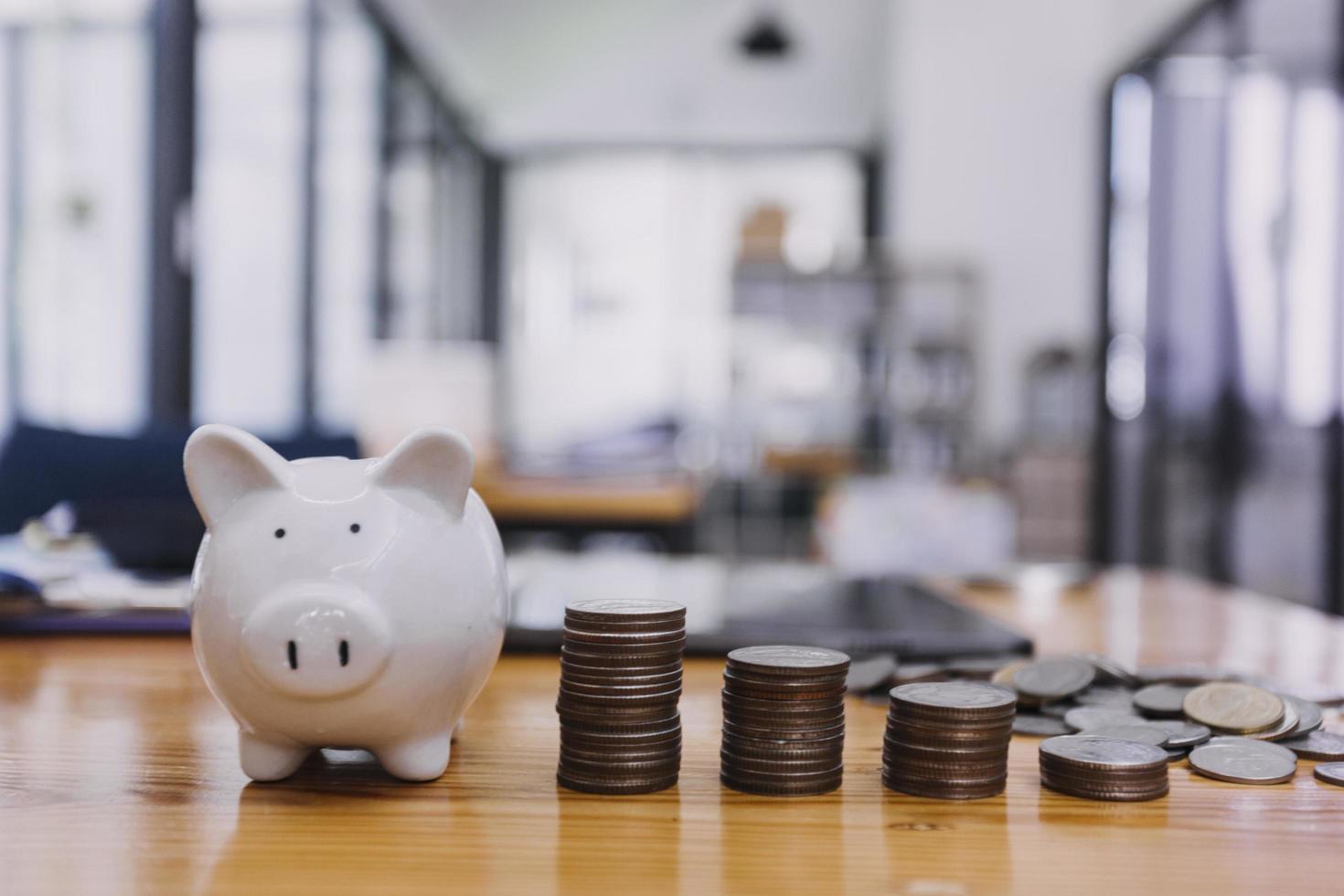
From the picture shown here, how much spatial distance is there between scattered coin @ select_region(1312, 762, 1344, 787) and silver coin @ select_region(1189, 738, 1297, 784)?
1 cm

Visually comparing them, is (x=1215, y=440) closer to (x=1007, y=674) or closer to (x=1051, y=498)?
(x=1051, y=498)

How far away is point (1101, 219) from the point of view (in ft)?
19.1

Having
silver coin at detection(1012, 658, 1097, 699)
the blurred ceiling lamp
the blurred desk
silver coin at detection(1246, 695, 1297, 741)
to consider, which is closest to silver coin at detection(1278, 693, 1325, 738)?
silver coin at detection(1246, 695, 1297, 741)

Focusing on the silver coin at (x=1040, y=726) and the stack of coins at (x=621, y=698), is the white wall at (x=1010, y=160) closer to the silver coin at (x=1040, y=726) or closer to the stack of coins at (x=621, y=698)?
the silver coin at (x=1040, y=726)

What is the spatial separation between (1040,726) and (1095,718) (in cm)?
3

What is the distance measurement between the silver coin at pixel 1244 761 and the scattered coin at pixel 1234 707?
0.02 metres

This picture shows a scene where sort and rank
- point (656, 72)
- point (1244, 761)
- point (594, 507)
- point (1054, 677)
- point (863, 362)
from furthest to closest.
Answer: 1. point (656, 72)
2. point (863, 362)
3. point (594, 507)
4. point (1054, 677)
5. point (1244, 761)

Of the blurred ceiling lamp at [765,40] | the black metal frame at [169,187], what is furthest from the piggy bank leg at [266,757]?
the blurred ceiling lamp at [765,40]

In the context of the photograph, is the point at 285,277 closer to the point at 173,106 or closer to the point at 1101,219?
the point at 173,106

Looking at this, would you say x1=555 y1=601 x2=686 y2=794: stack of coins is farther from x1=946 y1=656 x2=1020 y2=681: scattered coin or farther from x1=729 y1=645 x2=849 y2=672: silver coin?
x1=946 y1=656 x2=1020 y2=681: scattered coin

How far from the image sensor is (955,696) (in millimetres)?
565

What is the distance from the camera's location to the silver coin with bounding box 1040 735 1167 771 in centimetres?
55

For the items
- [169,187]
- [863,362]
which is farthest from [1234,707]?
[863,362]

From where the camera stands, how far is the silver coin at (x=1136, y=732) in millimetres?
615
